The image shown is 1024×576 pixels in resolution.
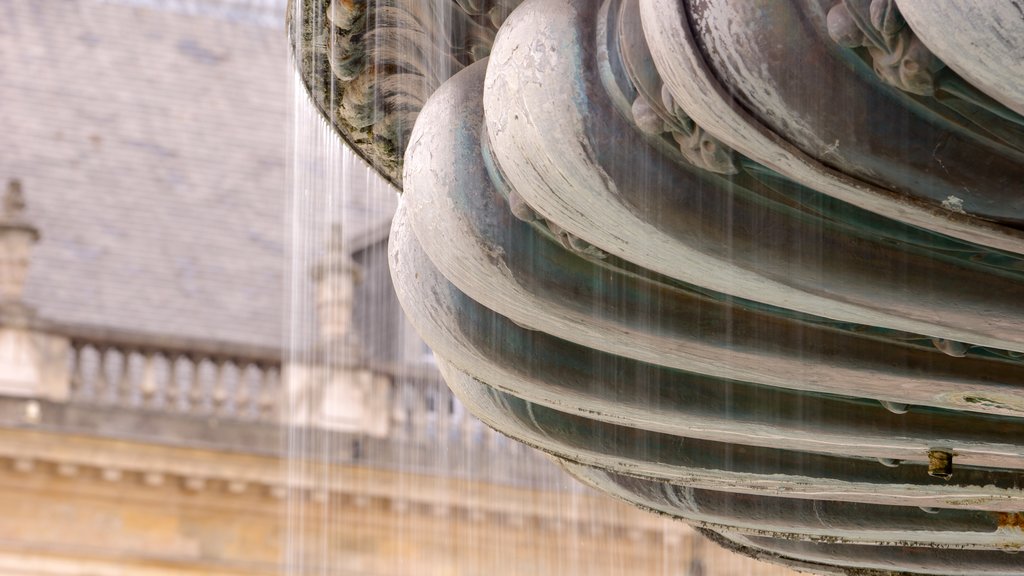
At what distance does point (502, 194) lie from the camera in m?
4.48

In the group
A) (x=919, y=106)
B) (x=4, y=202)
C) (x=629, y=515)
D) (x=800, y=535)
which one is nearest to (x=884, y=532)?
(x=800, y=535)

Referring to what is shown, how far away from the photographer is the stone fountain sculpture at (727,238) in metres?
3.83

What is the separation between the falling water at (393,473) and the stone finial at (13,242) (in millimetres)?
2801

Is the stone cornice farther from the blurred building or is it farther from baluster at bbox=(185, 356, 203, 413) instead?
baluster at bbox=(185, 356, 203, 413)

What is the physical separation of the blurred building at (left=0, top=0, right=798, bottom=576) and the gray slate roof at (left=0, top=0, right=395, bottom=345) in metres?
0.04

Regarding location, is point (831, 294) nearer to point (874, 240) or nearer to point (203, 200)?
point (874, 240)

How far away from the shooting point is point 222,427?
24.3 metres

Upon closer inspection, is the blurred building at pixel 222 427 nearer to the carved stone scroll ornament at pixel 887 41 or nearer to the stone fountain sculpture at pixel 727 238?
the stone fountain sculpture at pixel 727 238

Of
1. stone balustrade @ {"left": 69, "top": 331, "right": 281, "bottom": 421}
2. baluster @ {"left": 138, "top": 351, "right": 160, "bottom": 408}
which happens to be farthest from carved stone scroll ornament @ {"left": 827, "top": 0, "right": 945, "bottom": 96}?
baluster @ {"left": 138, "top": 351, "right": 160, "bottom": 408}

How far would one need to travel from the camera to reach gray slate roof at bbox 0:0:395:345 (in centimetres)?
2609

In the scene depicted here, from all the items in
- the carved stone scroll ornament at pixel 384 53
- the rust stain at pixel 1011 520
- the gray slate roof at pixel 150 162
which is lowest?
the rust stain at pixel 1011 520

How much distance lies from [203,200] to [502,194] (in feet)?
77.5

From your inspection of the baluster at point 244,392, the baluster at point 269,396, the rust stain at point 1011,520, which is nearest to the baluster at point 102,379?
the baluster at point 244,392

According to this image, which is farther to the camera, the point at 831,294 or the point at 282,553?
the point at 282,553
